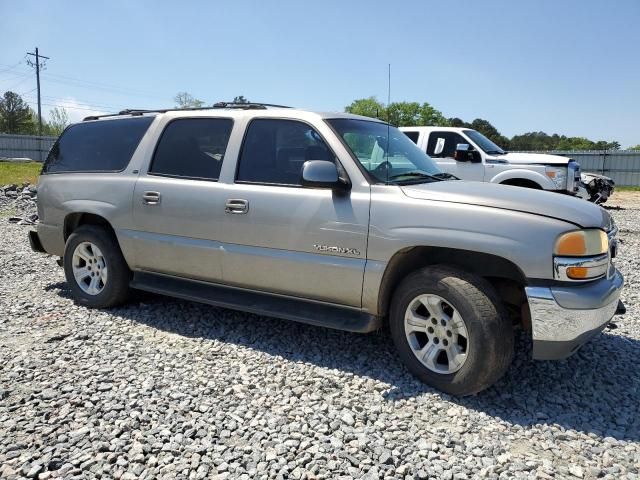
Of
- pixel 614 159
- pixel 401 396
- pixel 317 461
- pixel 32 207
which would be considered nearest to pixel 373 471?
pixel 317 461

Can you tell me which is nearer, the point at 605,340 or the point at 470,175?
the point at 605,340

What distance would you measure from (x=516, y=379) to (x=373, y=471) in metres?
1.61

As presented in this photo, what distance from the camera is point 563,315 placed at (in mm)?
3010

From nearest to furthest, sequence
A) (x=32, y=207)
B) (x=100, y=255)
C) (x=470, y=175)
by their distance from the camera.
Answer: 1. (x=100, y=255)
2. (x=470, y=175)
3. (x=32, y=207)

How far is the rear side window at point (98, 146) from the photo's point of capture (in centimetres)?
492

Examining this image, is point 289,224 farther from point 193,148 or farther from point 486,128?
point 486,128

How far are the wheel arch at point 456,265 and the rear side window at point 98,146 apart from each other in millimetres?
2869

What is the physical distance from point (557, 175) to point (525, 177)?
65 cm

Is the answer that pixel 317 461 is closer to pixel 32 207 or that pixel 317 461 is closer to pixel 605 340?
pixel 605 340

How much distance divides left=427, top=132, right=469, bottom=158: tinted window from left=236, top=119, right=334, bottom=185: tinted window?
6493mm

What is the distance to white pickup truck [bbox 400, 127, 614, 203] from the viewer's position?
31.8 feet

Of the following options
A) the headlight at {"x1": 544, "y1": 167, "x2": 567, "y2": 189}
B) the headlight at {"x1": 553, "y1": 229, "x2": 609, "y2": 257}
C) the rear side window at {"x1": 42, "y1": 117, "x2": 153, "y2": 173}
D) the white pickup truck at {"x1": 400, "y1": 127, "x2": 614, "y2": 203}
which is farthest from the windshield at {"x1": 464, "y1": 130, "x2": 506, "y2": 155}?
the headlight at {"x1": 553, "y1": 229, "x2": 609, "y2": 257}

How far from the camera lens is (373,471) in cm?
257

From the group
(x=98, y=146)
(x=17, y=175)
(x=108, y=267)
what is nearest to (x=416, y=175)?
(x=108, y=267)
